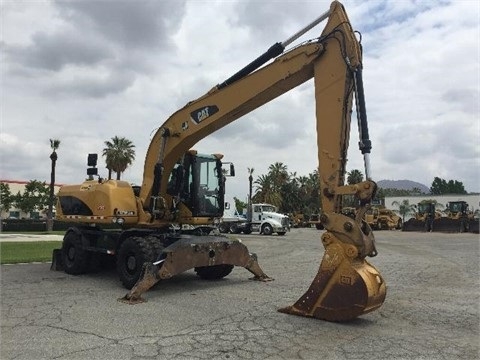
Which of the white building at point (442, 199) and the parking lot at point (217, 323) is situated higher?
the white building at point (442, 199)

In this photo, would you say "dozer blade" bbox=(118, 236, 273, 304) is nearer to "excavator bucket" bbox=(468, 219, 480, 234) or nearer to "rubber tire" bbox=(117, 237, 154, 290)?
"rubber tire" bbox=(117, 237, 154, 290)

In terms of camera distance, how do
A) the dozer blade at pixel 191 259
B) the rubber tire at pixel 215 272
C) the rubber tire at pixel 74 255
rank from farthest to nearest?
the rubber tire at pixel 74 255 < the rubber tire at pixel 215 272 < the dozer blade at pixel 191 259

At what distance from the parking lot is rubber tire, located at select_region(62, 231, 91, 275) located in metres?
0.68

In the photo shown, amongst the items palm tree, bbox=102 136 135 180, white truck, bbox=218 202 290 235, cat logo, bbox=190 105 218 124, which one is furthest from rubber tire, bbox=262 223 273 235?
cat logo, bbox=190 105 218 124

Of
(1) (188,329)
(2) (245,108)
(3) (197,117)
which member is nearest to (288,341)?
(1) (188,329)

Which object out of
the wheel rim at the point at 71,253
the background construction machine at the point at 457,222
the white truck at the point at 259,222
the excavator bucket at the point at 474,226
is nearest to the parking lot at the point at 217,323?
the wheel rim at the point at 71,253

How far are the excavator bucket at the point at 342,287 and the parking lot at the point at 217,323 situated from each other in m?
0.22

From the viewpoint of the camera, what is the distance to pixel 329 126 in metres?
7.97

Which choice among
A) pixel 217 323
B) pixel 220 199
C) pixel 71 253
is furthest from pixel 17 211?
pixel 217 323

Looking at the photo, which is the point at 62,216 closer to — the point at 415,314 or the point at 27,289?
the point at 27,289

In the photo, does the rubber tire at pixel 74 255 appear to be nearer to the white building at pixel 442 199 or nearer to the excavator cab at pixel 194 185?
the excavator cab at pixel 194 185

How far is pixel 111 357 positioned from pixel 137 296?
313cm

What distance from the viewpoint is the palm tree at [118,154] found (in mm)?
45625

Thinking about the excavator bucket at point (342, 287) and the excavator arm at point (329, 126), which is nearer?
the excavator bucket at point (342, 287)
